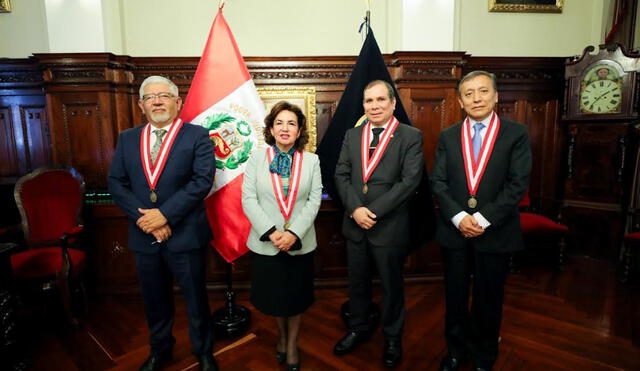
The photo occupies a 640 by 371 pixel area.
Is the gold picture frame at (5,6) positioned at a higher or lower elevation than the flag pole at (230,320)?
higher

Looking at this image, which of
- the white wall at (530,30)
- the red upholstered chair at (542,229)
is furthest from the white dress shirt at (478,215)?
the white wall at (530,30)

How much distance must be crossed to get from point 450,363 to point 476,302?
0.42m

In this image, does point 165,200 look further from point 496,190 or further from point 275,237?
point 496,190

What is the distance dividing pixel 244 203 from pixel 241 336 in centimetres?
115

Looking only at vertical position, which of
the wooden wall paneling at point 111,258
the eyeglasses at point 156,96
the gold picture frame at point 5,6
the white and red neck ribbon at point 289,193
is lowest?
the wooden wall paneling at point 111,258

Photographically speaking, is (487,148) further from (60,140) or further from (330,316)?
(60,140)

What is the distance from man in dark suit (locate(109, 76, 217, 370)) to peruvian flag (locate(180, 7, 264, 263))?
0.36 meters

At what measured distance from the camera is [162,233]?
6.38ft

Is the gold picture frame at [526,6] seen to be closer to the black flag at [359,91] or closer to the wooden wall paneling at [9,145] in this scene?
the black flag at [359,91]

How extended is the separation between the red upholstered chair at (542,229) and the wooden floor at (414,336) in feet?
1.73

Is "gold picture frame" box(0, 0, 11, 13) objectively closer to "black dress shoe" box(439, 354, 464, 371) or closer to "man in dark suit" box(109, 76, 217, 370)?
"man in dark suit" box(109, 76, 217, 370)

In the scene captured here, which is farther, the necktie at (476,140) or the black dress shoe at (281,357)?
the black dress shoe at (281,357)

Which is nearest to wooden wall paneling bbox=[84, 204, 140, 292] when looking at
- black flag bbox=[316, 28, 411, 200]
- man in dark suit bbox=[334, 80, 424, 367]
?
black flag bbox=[316, 28, 411, 200]

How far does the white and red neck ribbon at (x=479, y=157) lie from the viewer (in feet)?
6.13
